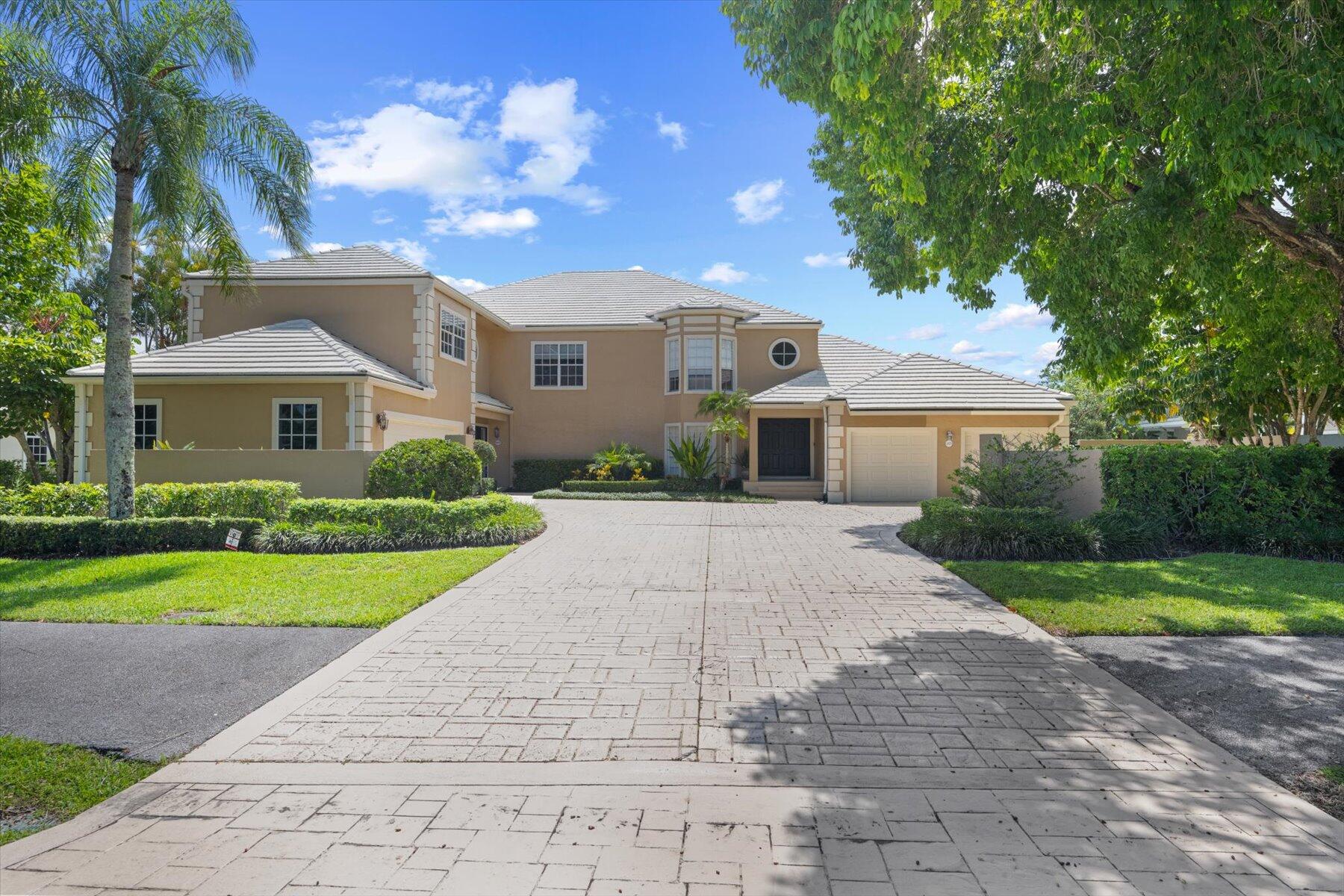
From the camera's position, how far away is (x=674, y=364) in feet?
82.5

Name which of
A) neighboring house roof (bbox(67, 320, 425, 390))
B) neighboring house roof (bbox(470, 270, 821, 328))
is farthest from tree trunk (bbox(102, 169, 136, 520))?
neighboring house roof (bbox(470, 270, 821, 328))

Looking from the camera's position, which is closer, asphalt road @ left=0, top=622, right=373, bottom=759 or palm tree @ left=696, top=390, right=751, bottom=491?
asphalt road @ left=0, top=622, right=373, bottom=759

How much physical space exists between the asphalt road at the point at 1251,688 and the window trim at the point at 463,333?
57.2ft

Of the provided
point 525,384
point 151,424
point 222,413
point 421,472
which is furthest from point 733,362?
point 151,424

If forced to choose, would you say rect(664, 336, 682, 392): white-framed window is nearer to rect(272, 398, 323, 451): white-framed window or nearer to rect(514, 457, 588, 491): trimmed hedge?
rect(514, 457, 588, 491): trimmed hedge

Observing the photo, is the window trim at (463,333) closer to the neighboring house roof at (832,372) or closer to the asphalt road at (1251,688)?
the neighboring house roof at (832,372)

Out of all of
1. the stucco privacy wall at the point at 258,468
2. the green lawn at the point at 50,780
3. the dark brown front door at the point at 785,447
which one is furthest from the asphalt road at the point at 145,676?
the dark brown front door at the point at 785,447

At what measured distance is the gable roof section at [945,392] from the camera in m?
20.7

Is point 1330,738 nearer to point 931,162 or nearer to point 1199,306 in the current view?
point 931,162

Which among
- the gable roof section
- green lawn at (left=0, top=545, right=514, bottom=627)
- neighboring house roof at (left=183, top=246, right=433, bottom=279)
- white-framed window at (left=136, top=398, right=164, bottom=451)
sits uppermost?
neighboring house roof at (left=183, top=246, right=433, bottom=279)

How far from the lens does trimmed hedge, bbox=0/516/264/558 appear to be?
429 inches

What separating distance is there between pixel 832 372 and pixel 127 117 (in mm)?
20360

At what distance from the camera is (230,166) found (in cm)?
1261

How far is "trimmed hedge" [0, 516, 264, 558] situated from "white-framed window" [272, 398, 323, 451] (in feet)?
17.1
